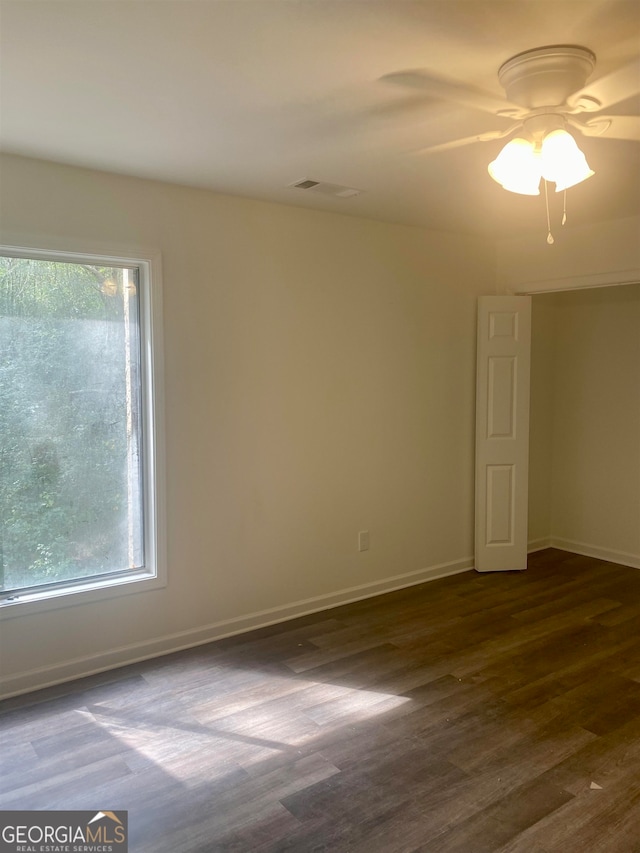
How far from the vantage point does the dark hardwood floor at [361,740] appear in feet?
7.29

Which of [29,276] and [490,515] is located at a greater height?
[29,276]

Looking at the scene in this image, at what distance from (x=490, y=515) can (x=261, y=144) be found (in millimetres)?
3298

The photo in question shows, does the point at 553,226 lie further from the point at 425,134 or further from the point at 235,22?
the point at 235,22

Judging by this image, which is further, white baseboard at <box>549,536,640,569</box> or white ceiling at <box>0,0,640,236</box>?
white baseboard at <box>549,536,640,569</box>

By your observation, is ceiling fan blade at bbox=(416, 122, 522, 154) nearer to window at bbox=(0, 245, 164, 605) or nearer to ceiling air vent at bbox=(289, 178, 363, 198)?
ceiling air vent at bbox=(289, 178, 363, 198)

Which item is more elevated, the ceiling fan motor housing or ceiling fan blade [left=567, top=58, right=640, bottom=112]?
ceiling fan blade [left=567, top=58, right=640, bottom=112]

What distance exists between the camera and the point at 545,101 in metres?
2.22

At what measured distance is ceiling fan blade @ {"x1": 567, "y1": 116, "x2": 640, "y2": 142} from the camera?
2506 millimetres

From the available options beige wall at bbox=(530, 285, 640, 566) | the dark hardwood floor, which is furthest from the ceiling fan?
beige wall at bbox=(530, 285, 640, 566)

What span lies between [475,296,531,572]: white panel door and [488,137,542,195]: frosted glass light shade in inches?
98.3

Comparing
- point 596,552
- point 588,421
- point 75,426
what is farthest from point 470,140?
point 596,552

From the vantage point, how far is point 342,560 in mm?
4309

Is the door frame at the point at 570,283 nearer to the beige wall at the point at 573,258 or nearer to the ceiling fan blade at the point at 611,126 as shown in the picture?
the beige wall at the point at 573,258

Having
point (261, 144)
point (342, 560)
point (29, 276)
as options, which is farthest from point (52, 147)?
point (342, 560)
